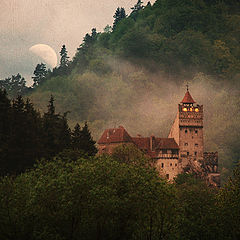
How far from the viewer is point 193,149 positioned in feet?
413

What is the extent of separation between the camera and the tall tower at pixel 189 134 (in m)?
125

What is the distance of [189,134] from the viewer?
416 feet

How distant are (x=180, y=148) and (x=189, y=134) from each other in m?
4.08

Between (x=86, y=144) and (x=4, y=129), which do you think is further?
(x=86, y=144)

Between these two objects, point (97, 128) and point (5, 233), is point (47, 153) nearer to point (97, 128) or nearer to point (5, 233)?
point (5, 233)

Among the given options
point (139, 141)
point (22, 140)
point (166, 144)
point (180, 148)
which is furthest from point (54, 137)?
point (180, 148)

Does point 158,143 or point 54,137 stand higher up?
point 158,143

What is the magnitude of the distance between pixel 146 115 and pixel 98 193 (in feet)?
480

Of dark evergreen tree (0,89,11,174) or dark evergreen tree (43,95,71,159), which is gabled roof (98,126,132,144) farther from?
dark evergreen tree (0,89,11,174)

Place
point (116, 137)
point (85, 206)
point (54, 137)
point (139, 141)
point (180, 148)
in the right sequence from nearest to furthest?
point (85, 206), point (54, 137), point (116, 137), point (180, 148), point (139, 141)

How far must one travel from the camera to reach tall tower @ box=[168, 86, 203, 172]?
4929 inches

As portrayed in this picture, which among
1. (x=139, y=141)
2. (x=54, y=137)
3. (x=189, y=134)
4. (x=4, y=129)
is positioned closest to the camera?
(x=4, y=129)

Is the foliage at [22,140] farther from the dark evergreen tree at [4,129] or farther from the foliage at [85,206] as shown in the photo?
the foliage at [85,206]

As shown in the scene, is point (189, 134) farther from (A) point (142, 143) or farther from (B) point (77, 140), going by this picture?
(B) point (77, 140)
